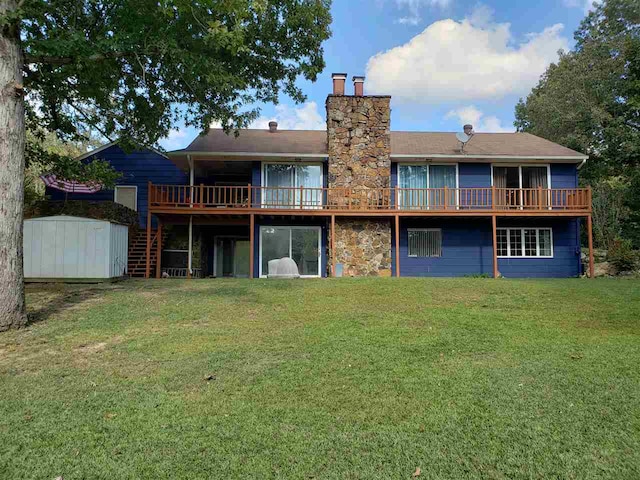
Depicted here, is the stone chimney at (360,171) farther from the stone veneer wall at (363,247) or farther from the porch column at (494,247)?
the porch column at (494,247)

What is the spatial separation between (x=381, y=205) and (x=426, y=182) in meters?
2.17

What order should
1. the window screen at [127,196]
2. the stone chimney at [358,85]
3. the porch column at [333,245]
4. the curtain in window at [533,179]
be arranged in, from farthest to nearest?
the window screen at [127,196] < the stone chimney at [358,85] < the curtain in window at [533,179] < the porch column at [333,245]

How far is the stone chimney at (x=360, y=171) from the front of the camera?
14.8 metres

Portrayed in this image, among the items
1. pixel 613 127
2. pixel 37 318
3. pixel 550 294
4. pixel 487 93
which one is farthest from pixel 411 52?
pixel 37 318

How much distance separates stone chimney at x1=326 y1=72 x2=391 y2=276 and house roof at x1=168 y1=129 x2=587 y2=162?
673 mm

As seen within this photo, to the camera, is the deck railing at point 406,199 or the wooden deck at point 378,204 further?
the deck railing at point 406,199

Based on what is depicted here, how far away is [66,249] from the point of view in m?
10.1

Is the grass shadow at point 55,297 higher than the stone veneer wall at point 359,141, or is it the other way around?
the stone veneer wall at point 359,141

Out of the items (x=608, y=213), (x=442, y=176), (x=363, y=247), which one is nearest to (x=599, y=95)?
(x=608, y=213)

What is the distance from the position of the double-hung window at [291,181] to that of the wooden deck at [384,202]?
35mm

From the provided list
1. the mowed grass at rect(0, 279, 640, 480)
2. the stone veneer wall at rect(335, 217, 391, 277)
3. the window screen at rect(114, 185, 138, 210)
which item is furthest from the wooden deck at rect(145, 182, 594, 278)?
the mowed grass at rect(0, 279, 640, 480)

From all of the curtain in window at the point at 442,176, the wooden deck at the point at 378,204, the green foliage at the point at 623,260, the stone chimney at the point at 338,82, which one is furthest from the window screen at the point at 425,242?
the green foliage at the point at 623,260

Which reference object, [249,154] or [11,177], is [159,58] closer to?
[11,177]

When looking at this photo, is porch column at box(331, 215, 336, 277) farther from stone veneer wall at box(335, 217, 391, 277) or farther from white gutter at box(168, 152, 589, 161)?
white gutter at box(168, 152, 589, 161)
